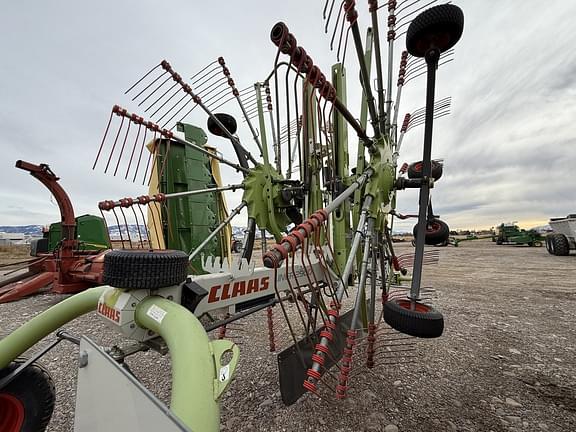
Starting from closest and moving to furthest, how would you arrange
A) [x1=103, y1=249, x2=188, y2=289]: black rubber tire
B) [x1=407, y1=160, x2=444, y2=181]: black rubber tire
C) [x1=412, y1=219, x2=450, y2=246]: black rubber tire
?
[x1=103, y1=249, x2=188, y2=289]: black rubber tire
[x1=407, y1=160, x2=444, y2=181]: black rubber tire
[x1=412, y1=219, x2=450, y2=246]: black rubber tire

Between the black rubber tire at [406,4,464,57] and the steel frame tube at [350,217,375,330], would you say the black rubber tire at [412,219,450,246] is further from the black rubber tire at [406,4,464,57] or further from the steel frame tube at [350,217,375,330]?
the black rubber tire at [406,4,464,57]

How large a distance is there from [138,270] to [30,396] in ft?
3.64

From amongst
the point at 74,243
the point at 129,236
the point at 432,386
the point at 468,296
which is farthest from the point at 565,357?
the point at 74,243

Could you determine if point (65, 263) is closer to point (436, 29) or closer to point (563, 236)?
point (436, 29)

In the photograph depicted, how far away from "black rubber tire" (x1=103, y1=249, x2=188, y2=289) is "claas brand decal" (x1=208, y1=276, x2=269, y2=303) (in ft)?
1.19

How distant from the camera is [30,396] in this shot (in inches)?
57.7

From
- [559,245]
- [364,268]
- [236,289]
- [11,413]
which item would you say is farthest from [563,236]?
[11,413]

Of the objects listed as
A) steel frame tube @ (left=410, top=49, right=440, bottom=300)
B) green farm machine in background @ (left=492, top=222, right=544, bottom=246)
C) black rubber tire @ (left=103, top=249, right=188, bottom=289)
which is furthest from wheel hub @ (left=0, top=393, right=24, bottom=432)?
green farm machine in background @ (left=492, top=222, right=544, bottom=246)

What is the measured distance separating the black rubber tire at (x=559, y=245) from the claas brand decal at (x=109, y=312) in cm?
1824

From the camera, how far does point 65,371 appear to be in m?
2.57

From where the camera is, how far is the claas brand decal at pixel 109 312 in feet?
3.87

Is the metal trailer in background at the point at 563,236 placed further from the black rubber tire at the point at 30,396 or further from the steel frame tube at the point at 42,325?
the black rubber tire at the point at 30,396

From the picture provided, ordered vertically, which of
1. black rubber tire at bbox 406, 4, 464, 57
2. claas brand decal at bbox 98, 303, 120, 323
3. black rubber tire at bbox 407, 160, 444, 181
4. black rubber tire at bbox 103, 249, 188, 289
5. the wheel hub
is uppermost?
black rubber tire at bbox 406, 4, 464, 57

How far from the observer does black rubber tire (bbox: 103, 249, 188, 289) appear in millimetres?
1142
